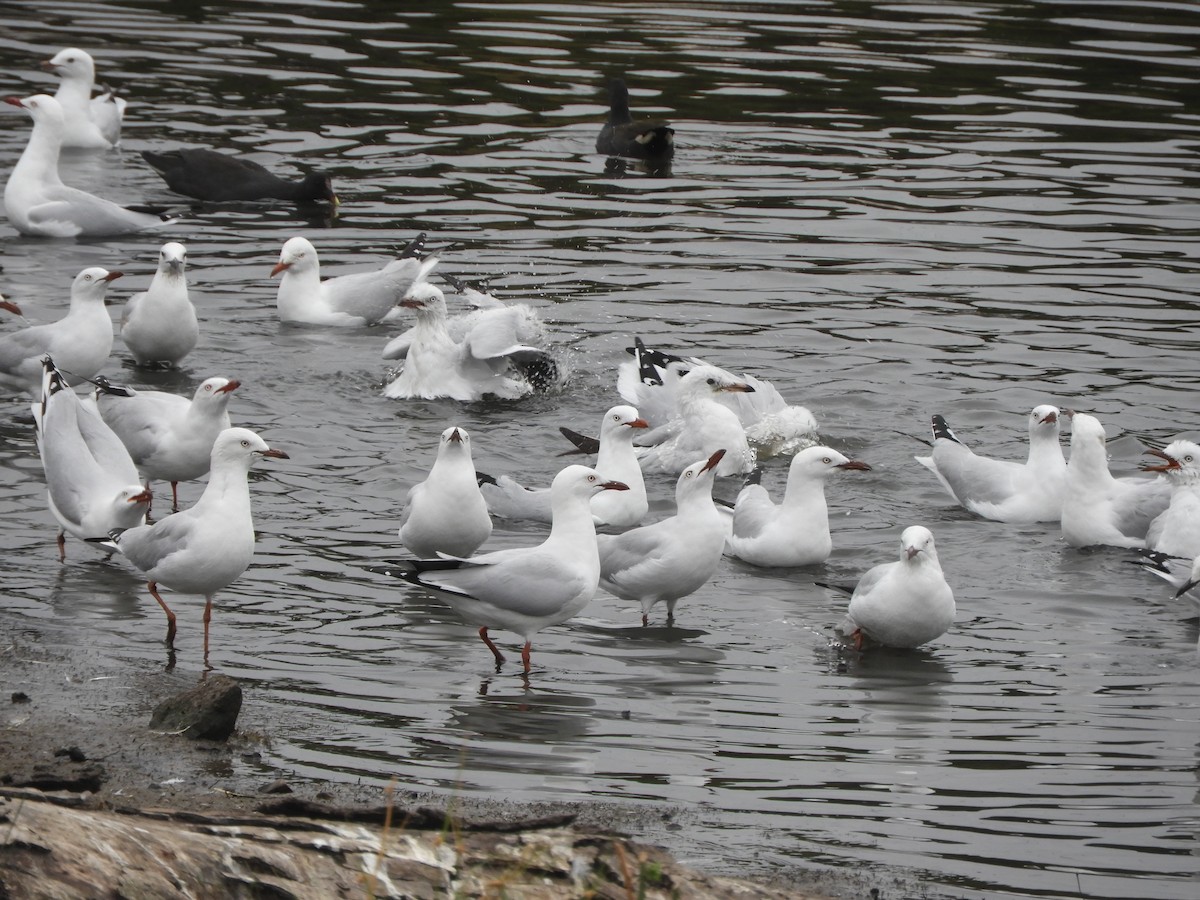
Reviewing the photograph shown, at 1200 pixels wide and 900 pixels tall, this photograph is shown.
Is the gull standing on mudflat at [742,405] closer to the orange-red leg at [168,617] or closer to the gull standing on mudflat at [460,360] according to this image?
the gull standing on mudflat at [460,360]

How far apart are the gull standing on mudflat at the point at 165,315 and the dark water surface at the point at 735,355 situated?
1.46ft

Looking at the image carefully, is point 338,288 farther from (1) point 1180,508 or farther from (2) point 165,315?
(1) point 1180,508

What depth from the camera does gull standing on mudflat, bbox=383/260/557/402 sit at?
12.6 meters

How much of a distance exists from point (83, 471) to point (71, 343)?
2547 mm

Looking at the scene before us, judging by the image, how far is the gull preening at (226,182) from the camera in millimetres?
17047

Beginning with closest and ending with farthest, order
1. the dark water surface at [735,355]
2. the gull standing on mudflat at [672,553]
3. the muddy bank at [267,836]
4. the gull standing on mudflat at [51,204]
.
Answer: the muddy bank at [267,836]
the dark water surface at [735,355]
the gull standing on mudflat at [672,553]
the gull standing on mudflat at [51,204]

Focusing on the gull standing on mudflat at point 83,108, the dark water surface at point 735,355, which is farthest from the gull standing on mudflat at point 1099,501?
the gull standing on mudflat at point 83,108

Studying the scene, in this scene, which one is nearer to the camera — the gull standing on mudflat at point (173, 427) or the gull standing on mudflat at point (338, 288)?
the gull standing on mudflat at point (173, 427)

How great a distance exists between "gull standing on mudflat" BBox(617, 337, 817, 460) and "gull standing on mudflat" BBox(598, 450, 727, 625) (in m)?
2.41

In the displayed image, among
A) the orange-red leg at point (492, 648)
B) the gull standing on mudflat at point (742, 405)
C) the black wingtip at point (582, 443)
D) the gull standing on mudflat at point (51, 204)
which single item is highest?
the gull standing on mudflat at point (51, 204)

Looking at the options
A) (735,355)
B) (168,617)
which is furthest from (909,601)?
(735,355)

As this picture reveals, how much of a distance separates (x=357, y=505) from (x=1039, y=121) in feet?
43.8

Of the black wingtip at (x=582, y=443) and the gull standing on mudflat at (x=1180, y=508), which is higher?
the gull standing on mudflat at (x=1180, y=508)

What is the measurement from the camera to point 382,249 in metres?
16.1
